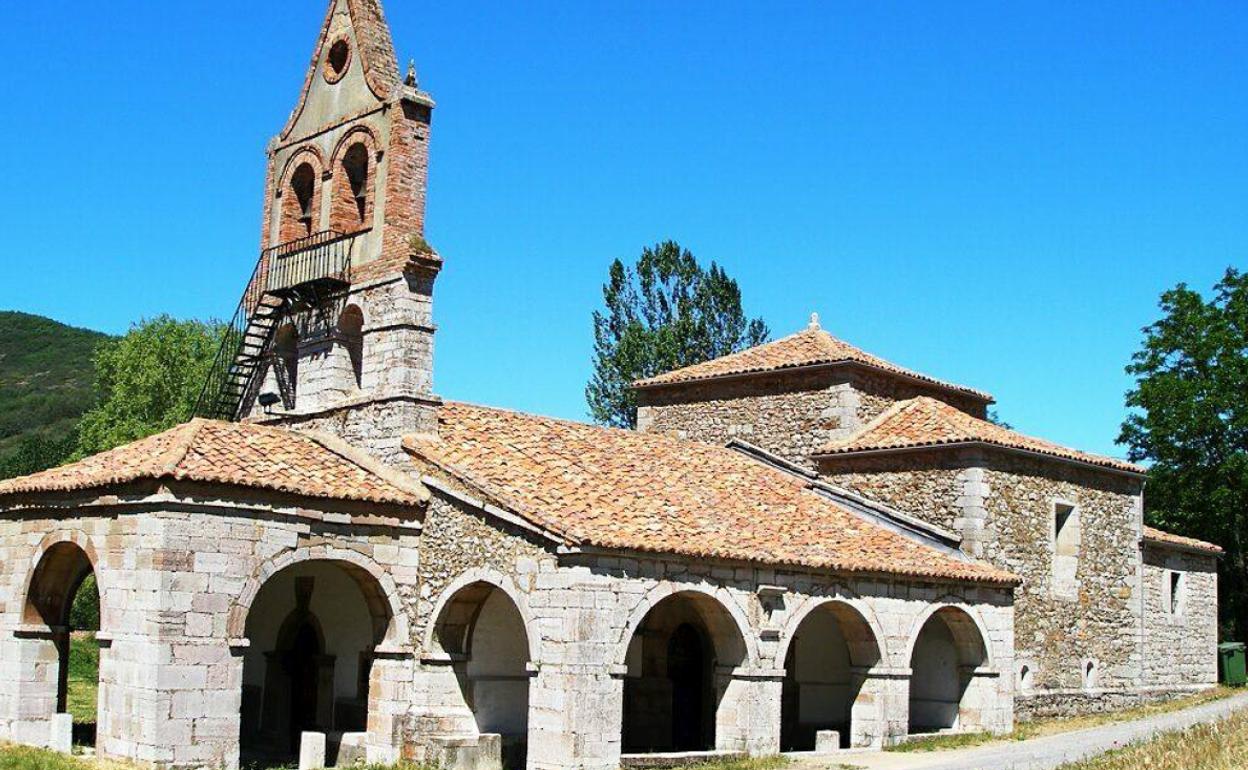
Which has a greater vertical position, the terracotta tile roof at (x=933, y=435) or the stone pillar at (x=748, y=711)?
the terracotta tile roof at (x=933, y=435)

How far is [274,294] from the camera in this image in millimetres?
21719

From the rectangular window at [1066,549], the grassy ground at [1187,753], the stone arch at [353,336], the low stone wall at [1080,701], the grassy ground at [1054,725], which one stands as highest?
the stone arch at [353,336]

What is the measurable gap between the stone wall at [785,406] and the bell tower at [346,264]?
7614mm

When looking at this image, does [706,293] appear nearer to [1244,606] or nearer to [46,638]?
[1244,606]

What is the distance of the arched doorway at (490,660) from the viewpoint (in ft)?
60.6

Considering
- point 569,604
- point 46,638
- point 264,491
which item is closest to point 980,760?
point 569,604

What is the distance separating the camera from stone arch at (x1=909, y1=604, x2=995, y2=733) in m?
21.3

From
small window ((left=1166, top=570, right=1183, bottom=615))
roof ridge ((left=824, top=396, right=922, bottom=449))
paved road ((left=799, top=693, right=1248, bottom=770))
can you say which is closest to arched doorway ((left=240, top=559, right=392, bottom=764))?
paved road ((left=799, top=693, right=1248, bottom=770))

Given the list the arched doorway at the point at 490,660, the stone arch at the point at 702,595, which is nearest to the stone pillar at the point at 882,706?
the stone arch at the point at 702,595

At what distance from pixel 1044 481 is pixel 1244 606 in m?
17.2

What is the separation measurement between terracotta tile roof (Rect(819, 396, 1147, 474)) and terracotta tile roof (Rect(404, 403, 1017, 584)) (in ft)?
4.22

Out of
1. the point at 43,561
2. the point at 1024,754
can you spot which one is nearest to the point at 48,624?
the point at 43,561

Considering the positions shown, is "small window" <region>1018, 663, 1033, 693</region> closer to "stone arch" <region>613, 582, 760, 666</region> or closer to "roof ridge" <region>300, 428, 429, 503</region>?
"stone arch" <region>613, 582, 760, 666</region>

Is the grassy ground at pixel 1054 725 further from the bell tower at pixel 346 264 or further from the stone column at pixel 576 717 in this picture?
the bell tower at pixel 346 264
